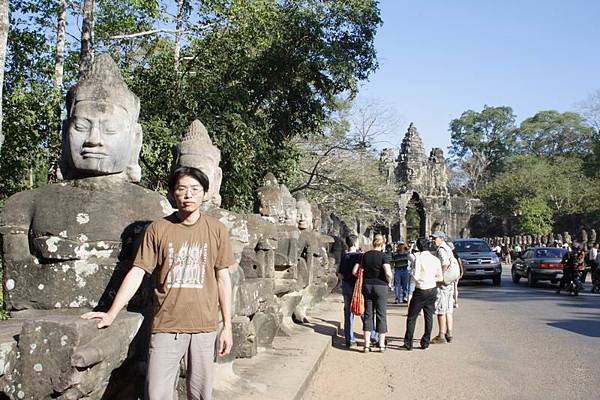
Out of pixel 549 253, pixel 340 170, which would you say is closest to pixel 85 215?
pixel 549 253

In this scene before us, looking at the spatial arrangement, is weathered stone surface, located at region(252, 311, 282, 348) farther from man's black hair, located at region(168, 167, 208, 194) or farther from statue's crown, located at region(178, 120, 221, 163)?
man's black hair, located at region(168, 167, 208, 194)

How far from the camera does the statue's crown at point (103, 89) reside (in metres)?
3.99

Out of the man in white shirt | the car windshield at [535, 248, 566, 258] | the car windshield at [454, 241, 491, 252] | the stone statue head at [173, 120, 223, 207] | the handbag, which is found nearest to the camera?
the stone statue head at [173, 120, 223, 207]

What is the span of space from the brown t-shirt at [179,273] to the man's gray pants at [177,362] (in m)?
0.06

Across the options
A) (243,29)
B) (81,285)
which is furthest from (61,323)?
(243,29)

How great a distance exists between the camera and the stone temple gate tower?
51.5 meters

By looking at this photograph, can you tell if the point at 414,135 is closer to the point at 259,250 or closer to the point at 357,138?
the point at 357,138

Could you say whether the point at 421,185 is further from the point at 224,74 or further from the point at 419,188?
the point at 224,74

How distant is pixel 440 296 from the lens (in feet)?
31.7

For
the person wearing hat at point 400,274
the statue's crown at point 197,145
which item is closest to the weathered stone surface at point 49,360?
the statue's crown at point 197,145

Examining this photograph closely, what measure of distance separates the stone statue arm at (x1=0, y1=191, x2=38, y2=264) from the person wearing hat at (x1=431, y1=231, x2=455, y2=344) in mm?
6961

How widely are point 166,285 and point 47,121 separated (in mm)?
10165

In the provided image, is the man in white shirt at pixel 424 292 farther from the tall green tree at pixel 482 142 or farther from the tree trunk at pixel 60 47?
the tall green tree at pixel 482 142

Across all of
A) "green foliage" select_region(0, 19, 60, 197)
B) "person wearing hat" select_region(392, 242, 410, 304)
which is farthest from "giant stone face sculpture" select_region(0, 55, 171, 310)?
"person wearing hat" select_region(392, 242, 410, 304)
